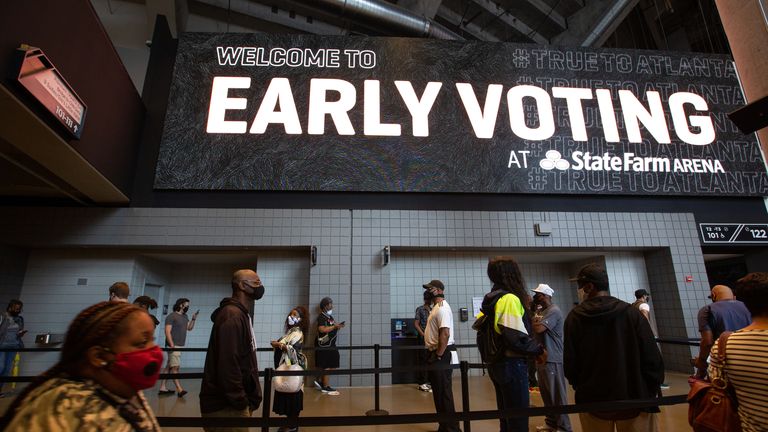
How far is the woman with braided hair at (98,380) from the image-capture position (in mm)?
1028

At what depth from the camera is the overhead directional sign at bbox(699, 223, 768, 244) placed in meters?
8.29

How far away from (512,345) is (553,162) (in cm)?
625

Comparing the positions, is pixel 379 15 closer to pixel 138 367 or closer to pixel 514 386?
pixel 514 386

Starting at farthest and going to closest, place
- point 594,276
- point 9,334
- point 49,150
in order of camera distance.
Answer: point 9,334 → point 49,150 → point 594,276

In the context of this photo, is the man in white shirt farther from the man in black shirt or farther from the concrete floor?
the man in black shirt

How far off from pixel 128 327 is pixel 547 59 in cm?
968

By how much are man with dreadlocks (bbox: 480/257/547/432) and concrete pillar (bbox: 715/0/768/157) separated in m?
2.45

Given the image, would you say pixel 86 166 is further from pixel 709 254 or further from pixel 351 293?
pixel 709 254

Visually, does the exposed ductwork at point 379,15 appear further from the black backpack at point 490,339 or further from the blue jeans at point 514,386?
the blue jeans at point 514,386

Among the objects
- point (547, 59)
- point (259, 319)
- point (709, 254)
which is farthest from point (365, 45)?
point (709, 254)

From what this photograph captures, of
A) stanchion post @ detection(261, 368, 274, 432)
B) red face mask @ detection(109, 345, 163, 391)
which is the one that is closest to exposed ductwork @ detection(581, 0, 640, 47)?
stanchion post @ detection(261, 368, 274, 432)

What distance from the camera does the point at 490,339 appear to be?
10.4 ft

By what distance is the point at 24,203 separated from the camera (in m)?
7.37

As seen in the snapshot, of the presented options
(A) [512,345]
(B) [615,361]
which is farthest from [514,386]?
(B) [615,361]
